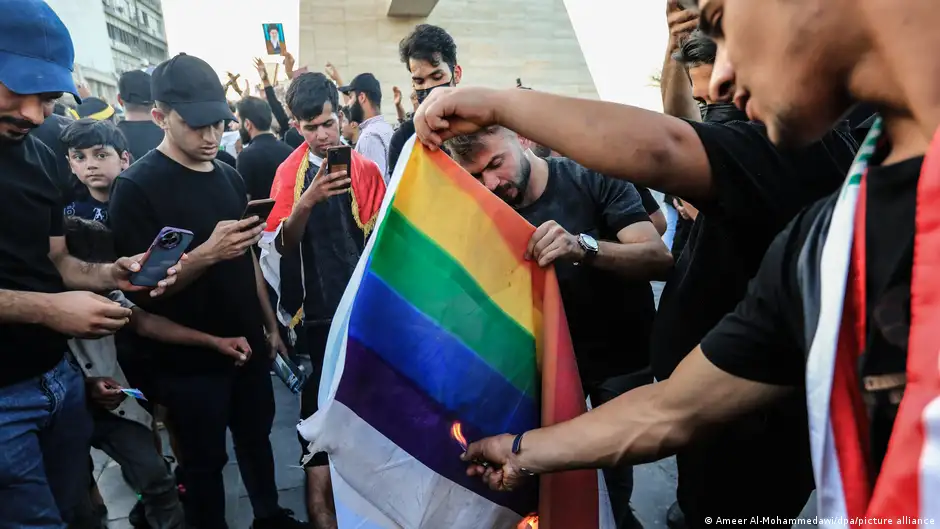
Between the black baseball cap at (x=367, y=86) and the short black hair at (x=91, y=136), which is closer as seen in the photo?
the short black hair at (x=91, y=136)

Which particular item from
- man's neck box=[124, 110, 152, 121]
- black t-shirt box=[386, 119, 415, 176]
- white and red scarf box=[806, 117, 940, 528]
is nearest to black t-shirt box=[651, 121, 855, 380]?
white and red scarf box=[806, 117, 940, 528]

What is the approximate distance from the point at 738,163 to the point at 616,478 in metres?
1.51

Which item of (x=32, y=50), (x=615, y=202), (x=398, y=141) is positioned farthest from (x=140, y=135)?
(x=615, y=202)

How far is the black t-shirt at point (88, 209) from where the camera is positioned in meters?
2.88

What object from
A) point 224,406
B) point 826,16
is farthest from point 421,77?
point 826,16

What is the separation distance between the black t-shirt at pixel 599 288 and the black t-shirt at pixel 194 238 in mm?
1259

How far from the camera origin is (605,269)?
1.82 m

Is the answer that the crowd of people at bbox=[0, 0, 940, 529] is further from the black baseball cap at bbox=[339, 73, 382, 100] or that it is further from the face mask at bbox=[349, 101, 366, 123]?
the face mask at bbox=[349, 101, 366, 123]

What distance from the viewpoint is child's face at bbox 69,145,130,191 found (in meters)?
2.93

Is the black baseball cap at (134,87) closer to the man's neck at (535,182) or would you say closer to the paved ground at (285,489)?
the paved ground at (285,489)

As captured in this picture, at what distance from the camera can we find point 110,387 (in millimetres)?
2133

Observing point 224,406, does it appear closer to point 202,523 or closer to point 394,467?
point 202,523

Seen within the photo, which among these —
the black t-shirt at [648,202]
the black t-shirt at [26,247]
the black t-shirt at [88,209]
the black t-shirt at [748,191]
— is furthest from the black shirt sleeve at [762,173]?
the black t-shirt at [88,209]

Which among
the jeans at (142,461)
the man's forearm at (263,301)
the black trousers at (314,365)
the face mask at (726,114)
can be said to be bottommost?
the jeans at (142,461)
